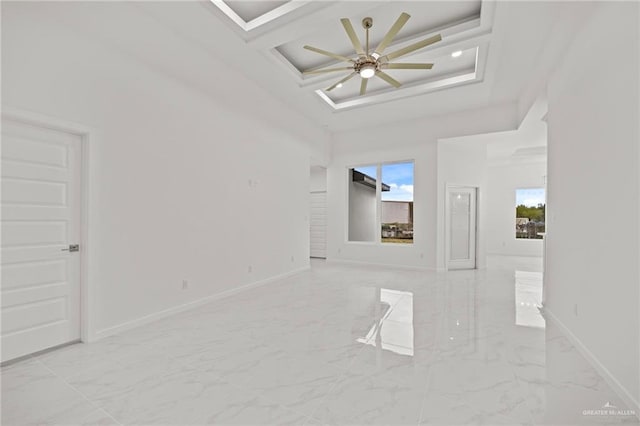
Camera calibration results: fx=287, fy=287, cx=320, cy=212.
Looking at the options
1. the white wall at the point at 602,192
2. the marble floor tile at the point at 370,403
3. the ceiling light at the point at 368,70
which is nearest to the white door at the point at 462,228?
the white wall at the point at 602,192

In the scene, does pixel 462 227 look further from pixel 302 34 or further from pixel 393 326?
pixel 302 34

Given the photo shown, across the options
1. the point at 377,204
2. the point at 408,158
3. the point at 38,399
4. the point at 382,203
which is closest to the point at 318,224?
the point at 377,204

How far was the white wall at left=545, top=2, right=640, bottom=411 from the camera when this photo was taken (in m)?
1.97

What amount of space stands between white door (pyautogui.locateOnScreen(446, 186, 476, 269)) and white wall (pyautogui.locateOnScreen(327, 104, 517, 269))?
579 millimetres

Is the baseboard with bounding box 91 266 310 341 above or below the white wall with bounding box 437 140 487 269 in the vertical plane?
below

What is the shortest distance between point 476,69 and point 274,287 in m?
4.85

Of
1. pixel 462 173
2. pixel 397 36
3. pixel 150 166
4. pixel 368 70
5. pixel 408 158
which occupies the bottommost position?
pixel 150 166

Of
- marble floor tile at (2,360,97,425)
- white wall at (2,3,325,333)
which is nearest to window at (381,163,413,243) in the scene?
white wall at (2,3,325,333)

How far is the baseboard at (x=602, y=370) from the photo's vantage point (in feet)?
6.19

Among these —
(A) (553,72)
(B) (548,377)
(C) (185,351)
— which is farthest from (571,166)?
(C) (185,351)

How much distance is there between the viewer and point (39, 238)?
8.56 ft

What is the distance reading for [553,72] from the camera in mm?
3658

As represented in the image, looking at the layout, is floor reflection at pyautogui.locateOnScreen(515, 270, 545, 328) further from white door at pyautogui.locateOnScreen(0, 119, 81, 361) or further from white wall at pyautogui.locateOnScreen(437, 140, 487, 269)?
white door at pyautogui.locateOnScreen(0, 119, 81, 361)

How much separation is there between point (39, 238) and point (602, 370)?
4.89 m
